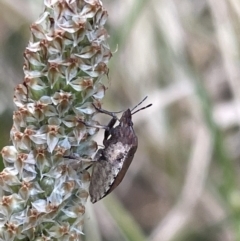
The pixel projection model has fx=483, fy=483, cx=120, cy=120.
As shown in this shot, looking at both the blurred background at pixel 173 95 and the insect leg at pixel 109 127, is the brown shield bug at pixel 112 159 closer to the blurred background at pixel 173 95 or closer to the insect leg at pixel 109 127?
the insect leg at pixel 109 127

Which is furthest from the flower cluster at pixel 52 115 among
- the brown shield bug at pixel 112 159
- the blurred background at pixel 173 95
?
the blurred background at pixel 173 95

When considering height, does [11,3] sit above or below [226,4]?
above

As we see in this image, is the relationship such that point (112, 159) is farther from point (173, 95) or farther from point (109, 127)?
point (173, 95)

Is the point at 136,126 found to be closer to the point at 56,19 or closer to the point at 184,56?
the point at 184,56

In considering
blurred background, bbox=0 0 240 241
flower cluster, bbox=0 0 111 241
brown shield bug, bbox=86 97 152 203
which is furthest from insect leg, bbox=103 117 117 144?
blurred background, bbox=0 0 240 241

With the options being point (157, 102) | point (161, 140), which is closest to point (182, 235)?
point (161, 140)

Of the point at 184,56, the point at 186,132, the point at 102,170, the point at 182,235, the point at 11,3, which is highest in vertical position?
the point at 11,3
